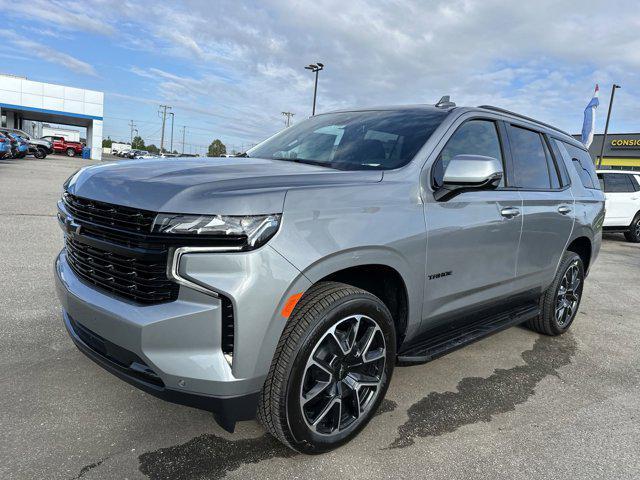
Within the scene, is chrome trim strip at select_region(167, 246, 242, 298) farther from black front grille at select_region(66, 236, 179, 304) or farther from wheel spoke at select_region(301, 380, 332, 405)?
wheel spoke at select_region(301, 380, 332, 405)

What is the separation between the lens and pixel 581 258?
4965 millimetres

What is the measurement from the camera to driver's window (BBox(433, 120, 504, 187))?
2993mm

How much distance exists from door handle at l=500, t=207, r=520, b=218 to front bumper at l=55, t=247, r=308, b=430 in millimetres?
1838

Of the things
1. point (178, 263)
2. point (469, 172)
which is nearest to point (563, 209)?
point (469, 172)

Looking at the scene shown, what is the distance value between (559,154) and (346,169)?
2.62 m

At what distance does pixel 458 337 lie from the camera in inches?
126

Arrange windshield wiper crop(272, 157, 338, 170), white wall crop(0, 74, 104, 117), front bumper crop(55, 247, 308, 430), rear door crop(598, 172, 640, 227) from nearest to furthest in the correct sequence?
front bumper crop(55, 247, 308, 430)
windshield wiper crop(272, 157, 338, 170)
rear door crop(598, 172, 640, 227)
white wall crop(0, 74, 104, 117)

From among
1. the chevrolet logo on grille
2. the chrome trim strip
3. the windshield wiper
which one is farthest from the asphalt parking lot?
the windshield wiper

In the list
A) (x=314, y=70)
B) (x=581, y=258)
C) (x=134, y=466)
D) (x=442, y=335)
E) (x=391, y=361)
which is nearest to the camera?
(x=134, y=466)

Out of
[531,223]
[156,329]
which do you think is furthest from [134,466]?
[531,223]

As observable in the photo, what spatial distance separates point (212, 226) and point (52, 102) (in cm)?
4859

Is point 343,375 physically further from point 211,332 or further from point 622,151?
point 622,151

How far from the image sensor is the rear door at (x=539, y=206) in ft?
12.2

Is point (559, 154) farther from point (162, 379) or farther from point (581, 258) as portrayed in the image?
point (162, 379)
